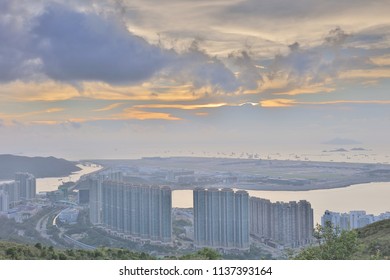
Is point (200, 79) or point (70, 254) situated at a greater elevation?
point (200, 79)

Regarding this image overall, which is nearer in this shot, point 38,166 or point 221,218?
point 221,218

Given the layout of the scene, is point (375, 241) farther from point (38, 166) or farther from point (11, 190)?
point (11, 190)

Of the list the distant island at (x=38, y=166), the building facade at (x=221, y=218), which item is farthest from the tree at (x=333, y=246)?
the distant island at (x=38, y=166)

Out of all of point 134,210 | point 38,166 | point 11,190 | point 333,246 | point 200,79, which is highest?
point 200,79

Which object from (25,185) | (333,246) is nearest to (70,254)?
(25,185)

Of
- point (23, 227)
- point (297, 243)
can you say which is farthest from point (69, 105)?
point (297, 243)

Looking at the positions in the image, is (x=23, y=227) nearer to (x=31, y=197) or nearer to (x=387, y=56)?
(x=31, y=197)
